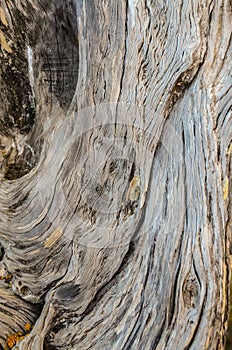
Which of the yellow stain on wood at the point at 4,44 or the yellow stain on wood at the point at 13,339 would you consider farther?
the yellow stain on wood at the point at 13,339

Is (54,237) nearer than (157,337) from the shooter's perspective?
No

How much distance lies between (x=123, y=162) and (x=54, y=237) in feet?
1.62

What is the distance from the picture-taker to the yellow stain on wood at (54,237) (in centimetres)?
187

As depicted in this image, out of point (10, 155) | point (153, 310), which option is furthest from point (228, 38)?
point (153, 310)

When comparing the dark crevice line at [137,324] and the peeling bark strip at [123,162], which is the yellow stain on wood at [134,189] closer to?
the peeling bark strip at [123,162]

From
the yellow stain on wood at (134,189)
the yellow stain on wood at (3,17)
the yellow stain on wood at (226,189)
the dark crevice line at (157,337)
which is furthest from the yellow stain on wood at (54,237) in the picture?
the yellow stain on wood at (3,17)

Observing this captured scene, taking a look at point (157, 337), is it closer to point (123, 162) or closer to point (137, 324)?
point (137, 324)

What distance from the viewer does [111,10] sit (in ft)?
5.61

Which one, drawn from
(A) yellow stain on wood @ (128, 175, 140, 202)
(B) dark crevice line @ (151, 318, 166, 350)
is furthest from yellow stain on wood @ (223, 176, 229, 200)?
(B) dark crevice line @ (151, 318, 166, 350)

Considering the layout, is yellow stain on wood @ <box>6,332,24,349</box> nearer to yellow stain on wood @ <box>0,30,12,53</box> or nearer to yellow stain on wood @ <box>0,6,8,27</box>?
yellow stain on wood @ <box>0,30,12,53</box>

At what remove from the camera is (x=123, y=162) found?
5.88 ft

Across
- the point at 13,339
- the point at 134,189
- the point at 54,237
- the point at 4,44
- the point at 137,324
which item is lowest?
the point at 13,339

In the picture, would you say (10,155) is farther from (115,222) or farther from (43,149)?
(115,222)

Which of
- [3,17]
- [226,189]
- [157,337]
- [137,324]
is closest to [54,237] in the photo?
[137,324]
